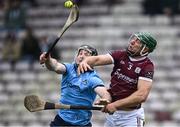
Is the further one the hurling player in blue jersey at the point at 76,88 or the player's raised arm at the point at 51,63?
the hurling player in blue jersey at the point at 76,88

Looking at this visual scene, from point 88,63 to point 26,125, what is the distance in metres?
6.33

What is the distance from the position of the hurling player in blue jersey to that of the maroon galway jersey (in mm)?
222

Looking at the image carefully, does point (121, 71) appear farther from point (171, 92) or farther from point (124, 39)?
point (124, 39)

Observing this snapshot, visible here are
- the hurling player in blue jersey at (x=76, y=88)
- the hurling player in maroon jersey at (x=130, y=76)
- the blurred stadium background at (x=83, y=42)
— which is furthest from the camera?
the blurred stadium background at (x=83, y=42)

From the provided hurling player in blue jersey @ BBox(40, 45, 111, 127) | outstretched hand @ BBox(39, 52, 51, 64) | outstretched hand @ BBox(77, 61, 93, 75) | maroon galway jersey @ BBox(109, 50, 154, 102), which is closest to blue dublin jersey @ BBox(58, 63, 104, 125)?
hurling player in blue jersey @ BBox(40, 45, 111, 127)

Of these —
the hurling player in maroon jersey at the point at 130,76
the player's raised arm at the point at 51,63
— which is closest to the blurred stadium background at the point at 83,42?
the hurling player in maroon jersey at the point at 130,76

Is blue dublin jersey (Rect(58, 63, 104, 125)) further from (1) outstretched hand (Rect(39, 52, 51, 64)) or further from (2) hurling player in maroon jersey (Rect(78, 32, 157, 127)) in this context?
(1) outstretched hand (Rect(39, 52, 51, 64))

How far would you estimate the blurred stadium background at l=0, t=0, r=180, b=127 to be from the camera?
16.0 m

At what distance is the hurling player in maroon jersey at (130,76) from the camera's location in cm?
962

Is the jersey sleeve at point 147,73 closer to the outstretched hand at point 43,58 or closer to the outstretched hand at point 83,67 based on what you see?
the outstretched hand at point 83,67

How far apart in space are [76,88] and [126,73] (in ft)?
2.05

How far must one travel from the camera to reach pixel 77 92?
10008mm

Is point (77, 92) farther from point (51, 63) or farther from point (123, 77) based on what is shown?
point (123, 77)

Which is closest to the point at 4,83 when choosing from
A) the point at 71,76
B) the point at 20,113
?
the point at 20,113
